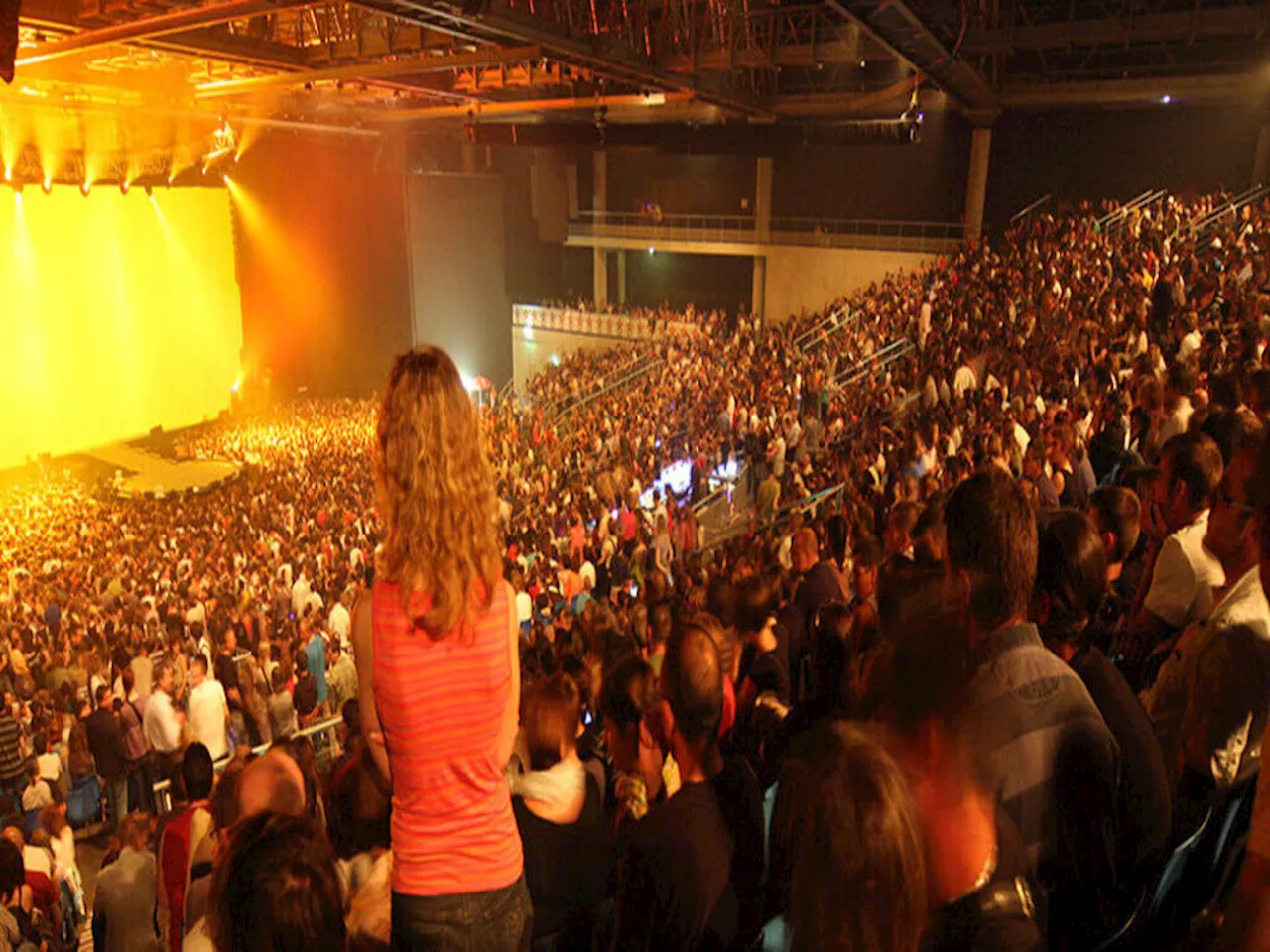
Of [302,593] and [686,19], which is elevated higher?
[686,19]

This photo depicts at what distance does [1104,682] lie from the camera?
191cm

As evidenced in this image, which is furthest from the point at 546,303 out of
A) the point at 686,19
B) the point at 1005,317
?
the point at 1005,317

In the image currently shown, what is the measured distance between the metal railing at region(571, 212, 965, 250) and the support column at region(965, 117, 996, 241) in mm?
474

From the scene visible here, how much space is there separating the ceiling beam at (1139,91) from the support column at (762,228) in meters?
6.16

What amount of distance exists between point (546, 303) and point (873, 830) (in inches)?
980

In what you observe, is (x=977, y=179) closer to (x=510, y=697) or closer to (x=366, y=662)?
(x=510, y=697)

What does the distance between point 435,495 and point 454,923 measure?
28.8 inches

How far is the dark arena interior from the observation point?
5.08ft

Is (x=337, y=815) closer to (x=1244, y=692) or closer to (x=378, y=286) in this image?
(x=1244, y=692)

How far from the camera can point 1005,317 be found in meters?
11.6

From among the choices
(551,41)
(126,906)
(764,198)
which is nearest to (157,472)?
(551,41)

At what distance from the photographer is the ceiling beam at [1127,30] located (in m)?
13.7

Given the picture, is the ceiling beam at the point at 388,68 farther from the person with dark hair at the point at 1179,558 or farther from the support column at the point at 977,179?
the person with dark hair at the point at 1179,558

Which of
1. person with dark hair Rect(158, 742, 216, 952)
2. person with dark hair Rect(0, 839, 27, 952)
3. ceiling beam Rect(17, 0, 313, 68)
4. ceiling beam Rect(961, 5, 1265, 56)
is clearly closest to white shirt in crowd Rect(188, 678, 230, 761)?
person with dark hair Rect(0, 839, 27, 952)
